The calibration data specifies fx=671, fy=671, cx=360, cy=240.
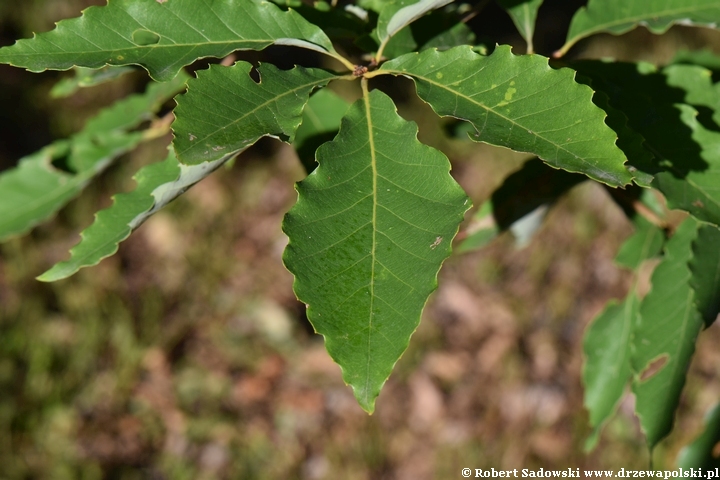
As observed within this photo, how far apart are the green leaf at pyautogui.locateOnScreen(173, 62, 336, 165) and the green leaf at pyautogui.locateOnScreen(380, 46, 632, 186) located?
6.0 inches

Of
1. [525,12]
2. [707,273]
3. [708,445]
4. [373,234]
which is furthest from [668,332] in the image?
[373,234]

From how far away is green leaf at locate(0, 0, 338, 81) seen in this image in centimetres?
83

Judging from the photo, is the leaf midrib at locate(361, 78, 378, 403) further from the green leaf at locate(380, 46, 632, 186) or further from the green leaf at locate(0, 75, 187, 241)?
the green leaf at locate(0, 75, 187, 241)

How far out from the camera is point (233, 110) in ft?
2.56

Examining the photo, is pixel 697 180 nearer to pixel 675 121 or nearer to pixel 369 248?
pixel 675 121

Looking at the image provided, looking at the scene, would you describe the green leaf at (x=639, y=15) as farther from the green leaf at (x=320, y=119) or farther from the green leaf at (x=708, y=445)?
the green leaf at (x=708, y=445)

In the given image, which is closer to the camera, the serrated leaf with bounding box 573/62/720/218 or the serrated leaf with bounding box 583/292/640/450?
the serrated leaf with bounding box 573/62/720/218

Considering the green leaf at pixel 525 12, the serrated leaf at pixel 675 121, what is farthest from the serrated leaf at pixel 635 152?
the green leaf at pixel 525 12

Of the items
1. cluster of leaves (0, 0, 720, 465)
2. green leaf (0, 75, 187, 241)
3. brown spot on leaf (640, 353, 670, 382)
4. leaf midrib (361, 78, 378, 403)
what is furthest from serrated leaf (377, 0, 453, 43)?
brown spot on leaf (640, 353, 670, 382)

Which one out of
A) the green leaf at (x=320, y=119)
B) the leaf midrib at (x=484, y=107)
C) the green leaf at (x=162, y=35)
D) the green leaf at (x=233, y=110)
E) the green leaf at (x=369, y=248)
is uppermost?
the green leaf at (x=162, y=35)

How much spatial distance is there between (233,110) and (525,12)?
0.65 meters

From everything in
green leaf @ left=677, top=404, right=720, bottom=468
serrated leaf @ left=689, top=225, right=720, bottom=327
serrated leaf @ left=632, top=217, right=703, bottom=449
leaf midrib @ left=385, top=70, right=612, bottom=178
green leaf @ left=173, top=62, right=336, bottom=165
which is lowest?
green leaf @ left=677, top=404, right=720, bottom=468

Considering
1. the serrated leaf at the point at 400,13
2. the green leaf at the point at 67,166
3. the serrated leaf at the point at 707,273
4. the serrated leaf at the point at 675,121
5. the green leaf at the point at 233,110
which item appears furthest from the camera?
the green leaf at the point at 67,166

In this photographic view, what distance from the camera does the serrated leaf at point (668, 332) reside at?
1233 mm
